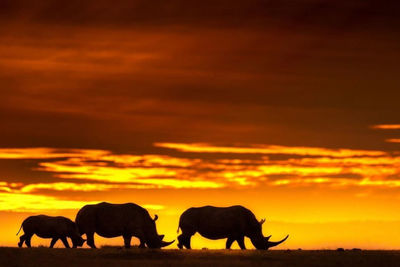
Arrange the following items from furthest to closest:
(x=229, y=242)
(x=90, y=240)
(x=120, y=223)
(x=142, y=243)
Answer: (x=229, y=242), (x=90, y=240), (x=120, y=223), (x=142, y=243)

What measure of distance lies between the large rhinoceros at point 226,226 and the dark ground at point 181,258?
247 inches

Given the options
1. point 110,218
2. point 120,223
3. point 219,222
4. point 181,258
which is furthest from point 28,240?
point 181,258

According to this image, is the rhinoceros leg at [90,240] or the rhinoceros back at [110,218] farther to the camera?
the rhinoceros leg at [90,240]

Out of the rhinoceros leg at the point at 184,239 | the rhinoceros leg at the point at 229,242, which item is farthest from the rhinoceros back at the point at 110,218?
the rhinoceros leg at the point at 229,242

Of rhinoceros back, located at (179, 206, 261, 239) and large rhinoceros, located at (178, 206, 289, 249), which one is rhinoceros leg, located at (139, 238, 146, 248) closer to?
large rhinoceros, located at (178, 206, 289, 249)

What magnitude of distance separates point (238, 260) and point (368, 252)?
29.3 ft

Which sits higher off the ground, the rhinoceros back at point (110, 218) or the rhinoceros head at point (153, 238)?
the rhinoceros back at point (110, 218)

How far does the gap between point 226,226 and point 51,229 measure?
11.8 meters

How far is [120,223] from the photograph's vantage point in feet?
159

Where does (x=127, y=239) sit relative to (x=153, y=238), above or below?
below

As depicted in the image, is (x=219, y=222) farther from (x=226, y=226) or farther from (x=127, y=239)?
(x=127, y=239)

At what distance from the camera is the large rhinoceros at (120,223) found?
4844cm

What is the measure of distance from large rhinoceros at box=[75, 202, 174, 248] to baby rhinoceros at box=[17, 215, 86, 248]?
5130mm

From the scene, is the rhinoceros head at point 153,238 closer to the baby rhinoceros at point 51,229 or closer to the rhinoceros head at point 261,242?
the rhinoceros head at point 261,242
